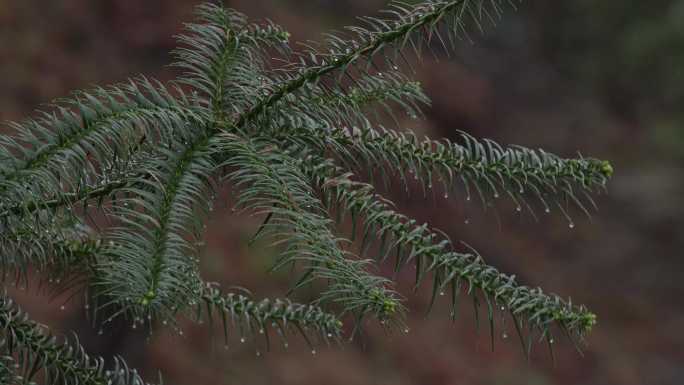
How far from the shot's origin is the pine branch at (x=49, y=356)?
0.87m

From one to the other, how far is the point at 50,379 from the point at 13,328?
0.21ft

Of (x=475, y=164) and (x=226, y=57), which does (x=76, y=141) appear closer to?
(x=226, y=57)

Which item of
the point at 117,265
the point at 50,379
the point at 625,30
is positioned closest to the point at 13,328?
the point at 50,379

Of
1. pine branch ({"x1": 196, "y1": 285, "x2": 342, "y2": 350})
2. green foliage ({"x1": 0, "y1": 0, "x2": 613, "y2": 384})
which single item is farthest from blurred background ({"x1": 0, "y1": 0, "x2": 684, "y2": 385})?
green foliage ({"x1": 0, "y1": 0, "x2": 613, "y2": 384})

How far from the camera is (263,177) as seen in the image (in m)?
0.72

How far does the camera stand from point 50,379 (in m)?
0.88

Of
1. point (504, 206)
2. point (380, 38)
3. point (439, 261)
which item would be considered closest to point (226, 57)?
point (380, 38)

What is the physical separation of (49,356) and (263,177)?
34 cm

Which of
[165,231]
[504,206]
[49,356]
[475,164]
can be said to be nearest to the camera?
[165,231]

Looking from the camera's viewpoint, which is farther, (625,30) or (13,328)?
(625,30)

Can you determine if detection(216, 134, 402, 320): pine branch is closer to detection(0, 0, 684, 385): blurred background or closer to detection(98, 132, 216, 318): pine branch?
detection(98, 132, 216, 318): pine branch

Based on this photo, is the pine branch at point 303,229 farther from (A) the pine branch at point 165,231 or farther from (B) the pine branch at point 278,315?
(B) the pine branch at point 278,315

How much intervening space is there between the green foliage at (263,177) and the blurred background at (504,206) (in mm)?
2626

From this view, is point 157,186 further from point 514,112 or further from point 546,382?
point 514,112
